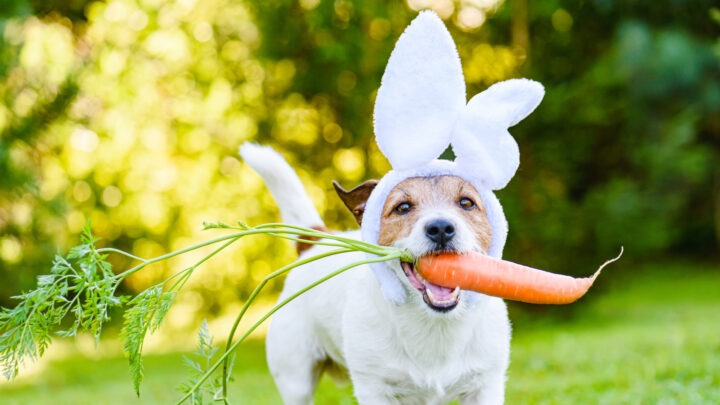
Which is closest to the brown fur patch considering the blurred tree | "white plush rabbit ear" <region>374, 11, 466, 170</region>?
"white plush rabbit ear" <region>374, 11, 466, 170</region>

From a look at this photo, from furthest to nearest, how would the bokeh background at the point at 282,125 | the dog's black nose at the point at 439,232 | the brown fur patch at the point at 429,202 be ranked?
the bokeh background at the point at 282,125
the brown fur patch at the point at 429,202
the dog's black nose at the point at 439,232

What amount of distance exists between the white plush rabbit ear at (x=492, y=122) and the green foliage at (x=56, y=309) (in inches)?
61.7

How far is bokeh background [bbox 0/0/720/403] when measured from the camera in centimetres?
988

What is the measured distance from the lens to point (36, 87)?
926cm

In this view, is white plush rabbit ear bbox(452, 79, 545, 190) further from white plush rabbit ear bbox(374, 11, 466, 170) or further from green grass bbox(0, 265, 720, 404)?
green grass bbox(0, 265, 720, 404)

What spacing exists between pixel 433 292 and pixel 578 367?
4.12 meters

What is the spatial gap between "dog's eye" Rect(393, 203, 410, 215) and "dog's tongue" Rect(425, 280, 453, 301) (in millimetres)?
344

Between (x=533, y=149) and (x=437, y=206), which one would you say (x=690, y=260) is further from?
(x=437, y=206)

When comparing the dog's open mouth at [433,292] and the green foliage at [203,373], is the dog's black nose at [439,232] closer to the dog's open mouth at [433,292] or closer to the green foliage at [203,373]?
the dog's open mouth at [433,292]

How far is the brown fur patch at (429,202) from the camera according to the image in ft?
10.6

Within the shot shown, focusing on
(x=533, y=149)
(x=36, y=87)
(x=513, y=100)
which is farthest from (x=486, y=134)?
(x=533, y=149)

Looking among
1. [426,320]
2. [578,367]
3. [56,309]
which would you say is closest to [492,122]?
[426,320]

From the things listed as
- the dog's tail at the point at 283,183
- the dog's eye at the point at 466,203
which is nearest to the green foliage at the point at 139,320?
the dog's eye at the point at 466,203

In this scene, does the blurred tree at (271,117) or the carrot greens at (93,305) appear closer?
the carrot greens at (93,305)
